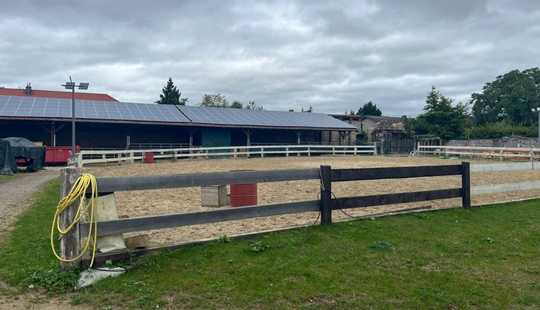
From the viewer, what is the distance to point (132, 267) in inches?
176

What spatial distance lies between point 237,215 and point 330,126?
3488 centimetres

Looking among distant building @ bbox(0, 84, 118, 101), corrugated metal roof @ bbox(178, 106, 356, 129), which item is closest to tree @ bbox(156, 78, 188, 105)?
distant building @ bbox(0, 84, 118, 101)

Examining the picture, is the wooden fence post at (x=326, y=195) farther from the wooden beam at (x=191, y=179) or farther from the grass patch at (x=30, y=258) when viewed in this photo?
the grass patch at (x=30, y=258)

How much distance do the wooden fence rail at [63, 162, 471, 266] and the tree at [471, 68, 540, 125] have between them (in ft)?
246

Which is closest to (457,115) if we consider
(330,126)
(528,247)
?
(330,126)

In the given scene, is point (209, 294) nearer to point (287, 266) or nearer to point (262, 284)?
point (262, 284)

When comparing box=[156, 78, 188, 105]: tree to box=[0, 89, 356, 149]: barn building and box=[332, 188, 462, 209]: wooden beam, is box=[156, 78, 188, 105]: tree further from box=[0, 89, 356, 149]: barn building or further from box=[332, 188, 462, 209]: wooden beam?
box=[332, 188, 462, 209]: wooden beam

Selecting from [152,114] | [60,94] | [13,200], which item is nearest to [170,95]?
[60,94]

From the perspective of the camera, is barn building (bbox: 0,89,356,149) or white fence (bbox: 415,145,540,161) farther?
barn building (bbox: 0,89,356,149)

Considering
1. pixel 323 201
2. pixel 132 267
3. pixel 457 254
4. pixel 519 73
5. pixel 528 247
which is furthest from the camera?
pixel 519 73

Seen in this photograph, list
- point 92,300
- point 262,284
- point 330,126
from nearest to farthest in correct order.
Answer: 1. point 92,300
2. point 262,284
3. point 330,126

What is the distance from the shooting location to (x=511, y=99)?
76188 mm

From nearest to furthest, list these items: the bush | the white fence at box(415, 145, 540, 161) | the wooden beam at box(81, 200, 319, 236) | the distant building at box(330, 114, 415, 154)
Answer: the wooden beam at box(81, 200, 319, 236) → the white fence at box(415, 145, 540, 161) → the distant building at box(330, 114, 415, 154) → the bush

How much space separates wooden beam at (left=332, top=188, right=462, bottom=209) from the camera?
20.7ft
